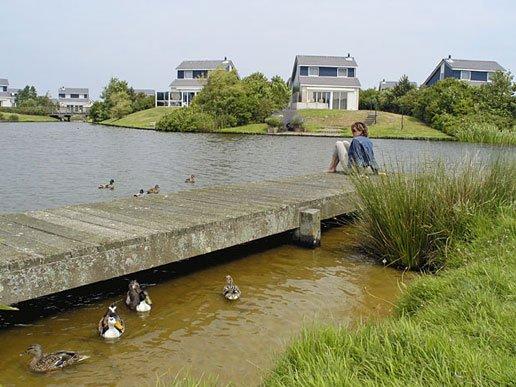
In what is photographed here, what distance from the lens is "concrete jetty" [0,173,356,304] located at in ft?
16.1

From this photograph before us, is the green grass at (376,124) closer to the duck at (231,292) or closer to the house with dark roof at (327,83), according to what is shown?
the house with dark roof at (327,83)

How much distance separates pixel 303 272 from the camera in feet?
23.8

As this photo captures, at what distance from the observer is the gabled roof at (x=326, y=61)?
71.9 metres

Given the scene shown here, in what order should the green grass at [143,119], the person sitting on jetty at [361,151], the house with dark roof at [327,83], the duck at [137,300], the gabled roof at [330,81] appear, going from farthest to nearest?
1. the gabled roof at [330,81]
2. the house with dark roof at [327,83]
3. the green grass at [143,119]
4. the person sitting on jetty at [361,151]
5. the duck at [137,300]

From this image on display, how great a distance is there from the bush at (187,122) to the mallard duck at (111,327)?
167ft

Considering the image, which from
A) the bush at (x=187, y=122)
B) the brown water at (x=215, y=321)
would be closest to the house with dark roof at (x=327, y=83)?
the bush at (x=187, y=122)

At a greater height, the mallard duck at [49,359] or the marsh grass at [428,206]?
the marsh grass at [428,206]

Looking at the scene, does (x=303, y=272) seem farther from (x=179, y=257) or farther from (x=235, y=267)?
(x=179, y=257)

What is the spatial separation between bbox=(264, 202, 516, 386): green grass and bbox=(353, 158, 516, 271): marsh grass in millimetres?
1939

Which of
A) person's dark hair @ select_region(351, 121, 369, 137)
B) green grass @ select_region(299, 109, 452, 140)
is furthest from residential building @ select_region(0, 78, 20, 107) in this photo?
person's dark hair @ select_region(351, 121, 369, 137)

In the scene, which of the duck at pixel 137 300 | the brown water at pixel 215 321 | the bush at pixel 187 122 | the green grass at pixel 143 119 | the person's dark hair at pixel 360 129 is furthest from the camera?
→ the green grass at pixel 143 119

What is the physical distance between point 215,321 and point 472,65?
76046mm

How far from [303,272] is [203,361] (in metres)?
2.84

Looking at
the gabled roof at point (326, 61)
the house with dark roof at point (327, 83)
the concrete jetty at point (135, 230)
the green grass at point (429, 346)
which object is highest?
the gabled roof at point (326, 61)
